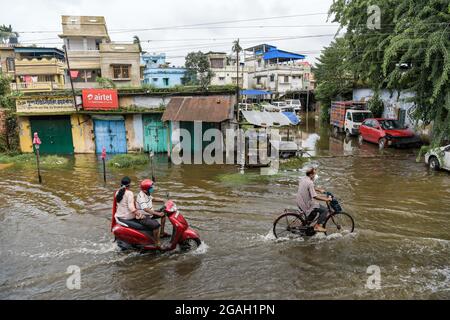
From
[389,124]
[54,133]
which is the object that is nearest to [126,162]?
[54,133]

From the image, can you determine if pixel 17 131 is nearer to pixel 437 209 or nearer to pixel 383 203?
pixel 383 203

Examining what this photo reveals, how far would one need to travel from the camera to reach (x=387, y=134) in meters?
19.6

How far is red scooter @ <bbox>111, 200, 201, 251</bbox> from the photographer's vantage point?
7.12 metres

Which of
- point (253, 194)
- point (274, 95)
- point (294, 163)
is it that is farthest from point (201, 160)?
point (274, 95)

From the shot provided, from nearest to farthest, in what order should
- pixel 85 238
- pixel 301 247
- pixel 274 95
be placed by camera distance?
pixel 301 247 → pixel 85 238 → pixel 274 95

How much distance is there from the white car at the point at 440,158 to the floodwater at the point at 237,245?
2.07 ft

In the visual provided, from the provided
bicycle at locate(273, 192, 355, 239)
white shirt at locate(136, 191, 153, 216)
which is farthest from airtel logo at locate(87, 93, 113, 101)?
bicycle at locate(273, 192, 355, 239)

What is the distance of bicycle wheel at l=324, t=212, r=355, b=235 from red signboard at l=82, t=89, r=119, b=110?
14.5 m

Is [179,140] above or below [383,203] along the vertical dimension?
above

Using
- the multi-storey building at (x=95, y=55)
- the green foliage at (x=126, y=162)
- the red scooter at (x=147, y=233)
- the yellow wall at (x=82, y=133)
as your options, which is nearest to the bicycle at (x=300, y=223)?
the red scooter at (x=147, y=233)

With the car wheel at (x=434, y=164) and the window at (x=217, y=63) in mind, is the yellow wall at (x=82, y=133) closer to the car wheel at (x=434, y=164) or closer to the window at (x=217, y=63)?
the car wheel at (x=434, y=164)

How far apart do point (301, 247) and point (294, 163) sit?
890 centimetres

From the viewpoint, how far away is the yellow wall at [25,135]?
2011 centimetres

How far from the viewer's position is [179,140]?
19266 millimetres
